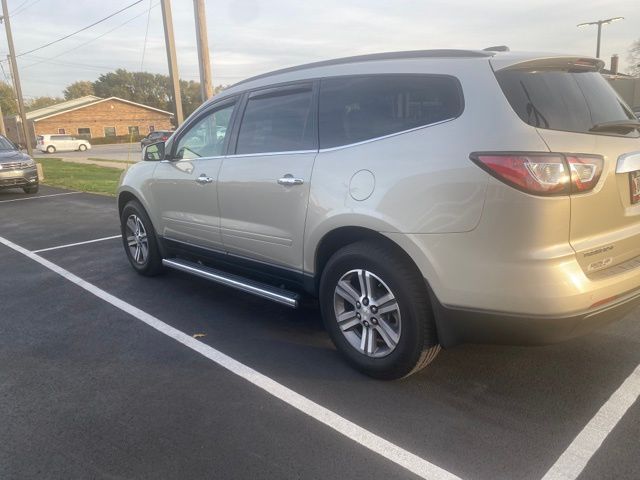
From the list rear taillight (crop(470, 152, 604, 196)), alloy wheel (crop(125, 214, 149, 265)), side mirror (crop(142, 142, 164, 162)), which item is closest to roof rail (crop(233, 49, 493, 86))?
rear taillight (crop(470, 152, 604, 196))

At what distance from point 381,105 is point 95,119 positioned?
6545 centimetres

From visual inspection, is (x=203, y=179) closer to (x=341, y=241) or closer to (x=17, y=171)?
(x=341, y=241)

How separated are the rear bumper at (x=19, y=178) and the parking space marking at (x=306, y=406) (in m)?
9.93

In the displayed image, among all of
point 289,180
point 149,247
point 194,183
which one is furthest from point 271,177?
point 149,247

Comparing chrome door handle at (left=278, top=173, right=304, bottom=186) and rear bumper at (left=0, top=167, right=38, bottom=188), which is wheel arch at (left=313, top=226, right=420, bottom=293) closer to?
chrome door handle at (left=278, top=173, right=304, bottom=186)

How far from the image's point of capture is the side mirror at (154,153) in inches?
200

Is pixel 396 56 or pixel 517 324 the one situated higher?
pixel 396 56

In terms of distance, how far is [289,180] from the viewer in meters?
3.51

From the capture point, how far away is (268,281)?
402cm

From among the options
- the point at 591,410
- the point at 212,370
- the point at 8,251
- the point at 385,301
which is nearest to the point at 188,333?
the point at 212,370

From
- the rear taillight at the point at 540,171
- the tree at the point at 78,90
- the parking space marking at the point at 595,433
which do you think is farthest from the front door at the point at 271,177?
the tree at the point at 78,90

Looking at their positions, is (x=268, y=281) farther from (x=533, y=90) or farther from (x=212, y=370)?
(x=533, y=90)

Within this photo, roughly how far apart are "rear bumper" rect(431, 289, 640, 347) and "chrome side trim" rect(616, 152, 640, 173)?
651mm

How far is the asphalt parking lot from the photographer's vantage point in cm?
247
